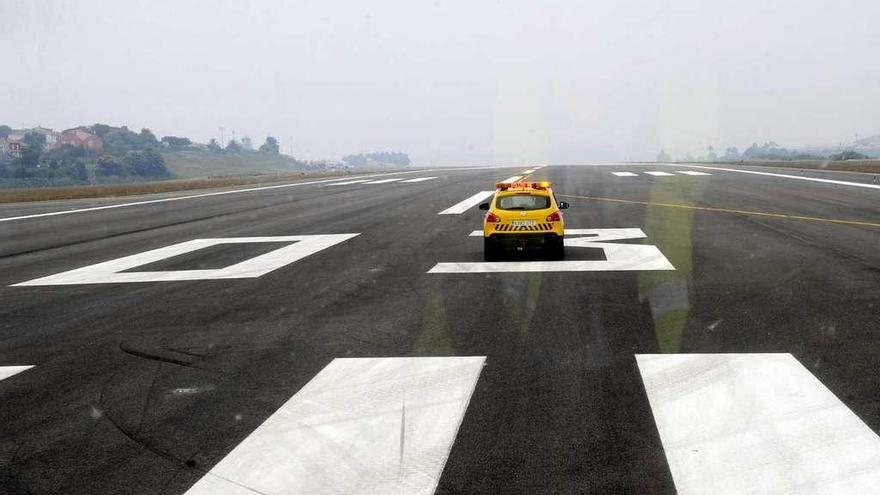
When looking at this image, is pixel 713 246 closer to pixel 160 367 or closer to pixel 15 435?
pixel 160 367

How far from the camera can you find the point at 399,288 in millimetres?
9383

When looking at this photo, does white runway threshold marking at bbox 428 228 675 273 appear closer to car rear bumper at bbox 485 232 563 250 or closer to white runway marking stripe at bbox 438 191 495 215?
car rear bumper at bbox 485 232 563 250

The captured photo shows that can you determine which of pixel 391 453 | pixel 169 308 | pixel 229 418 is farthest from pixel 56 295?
pixel 391 453

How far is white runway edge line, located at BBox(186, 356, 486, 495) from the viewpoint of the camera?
149 inches

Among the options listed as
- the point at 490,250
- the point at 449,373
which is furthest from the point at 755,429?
the point at 490,250

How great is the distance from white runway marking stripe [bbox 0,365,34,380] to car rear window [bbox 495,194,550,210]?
789 centimetres

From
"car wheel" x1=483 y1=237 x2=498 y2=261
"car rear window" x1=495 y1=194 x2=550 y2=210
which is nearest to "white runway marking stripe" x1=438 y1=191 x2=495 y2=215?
"car rear window" x1=495 y1=194 x2=550 y2=210

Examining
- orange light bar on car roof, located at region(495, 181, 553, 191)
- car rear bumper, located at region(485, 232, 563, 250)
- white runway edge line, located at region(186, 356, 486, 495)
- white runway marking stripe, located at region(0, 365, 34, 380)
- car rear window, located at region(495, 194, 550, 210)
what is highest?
orange light bar on car roof, located at region(495, 181, 553, 191)

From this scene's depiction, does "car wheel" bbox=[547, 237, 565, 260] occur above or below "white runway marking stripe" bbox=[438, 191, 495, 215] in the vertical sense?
above

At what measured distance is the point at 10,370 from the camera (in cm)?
623

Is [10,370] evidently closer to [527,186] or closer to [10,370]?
[10,370]

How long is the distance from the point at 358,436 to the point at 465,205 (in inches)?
766

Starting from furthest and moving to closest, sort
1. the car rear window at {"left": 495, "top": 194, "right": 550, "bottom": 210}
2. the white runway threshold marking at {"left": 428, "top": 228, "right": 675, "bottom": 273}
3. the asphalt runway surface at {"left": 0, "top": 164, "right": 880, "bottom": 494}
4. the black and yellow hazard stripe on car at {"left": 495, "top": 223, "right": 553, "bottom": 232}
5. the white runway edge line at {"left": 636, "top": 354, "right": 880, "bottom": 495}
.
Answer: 1. the car rear window at {"left": 495, "top": 194, "right": 550, "bottom": 210}
2. the black and yellow hazard stripe on car at {"left": 495, "top": 223, "right": 553, "bottom": 232}
3. the white runway threshold marking at {"left": 428, "top": 228, "right": 675, "bottom": 273}
4. the asphalt runway surface at {"left": 0, "top": 164, "right": 880, "bottom": 494}
5. the white runway edge line at {"left": 636, "top": 354, "right": 880, "bottom": 495}

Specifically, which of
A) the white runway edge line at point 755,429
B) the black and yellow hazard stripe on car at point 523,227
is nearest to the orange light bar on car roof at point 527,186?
the black and yellow hazard stripe on car at point 523,227
